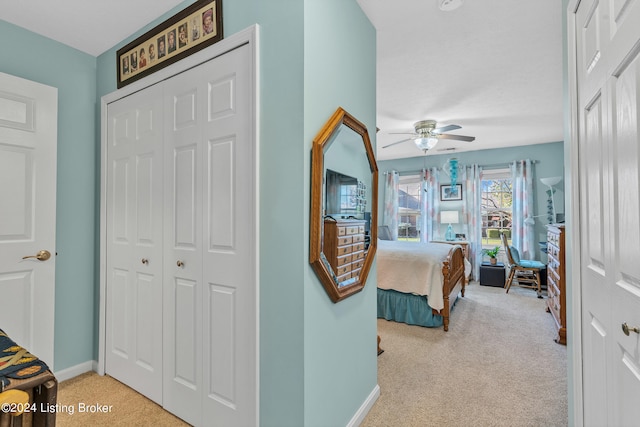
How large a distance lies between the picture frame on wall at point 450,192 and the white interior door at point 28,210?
601 centimetres

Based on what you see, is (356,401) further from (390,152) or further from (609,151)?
(390,152)

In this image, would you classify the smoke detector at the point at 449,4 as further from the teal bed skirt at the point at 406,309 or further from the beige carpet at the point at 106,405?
the beige carpet at the point at 106,405

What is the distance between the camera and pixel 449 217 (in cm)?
623

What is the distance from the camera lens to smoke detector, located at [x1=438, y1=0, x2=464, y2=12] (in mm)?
1840

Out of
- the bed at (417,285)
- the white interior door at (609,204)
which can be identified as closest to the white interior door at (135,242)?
the white interior door at (609,204)

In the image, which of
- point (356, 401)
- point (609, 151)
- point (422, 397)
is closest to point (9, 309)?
point (356, 401)

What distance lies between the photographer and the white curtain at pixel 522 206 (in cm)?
557

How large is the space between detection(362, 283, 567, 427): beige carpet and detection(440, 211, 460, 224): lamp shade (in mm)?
2580

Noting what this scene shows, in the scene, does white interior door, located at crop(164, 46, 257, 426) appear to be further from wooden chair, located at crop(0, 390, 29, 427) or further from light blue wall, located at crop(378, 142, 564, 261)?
light blue wall, located at crop(378, 142, 564, 261)

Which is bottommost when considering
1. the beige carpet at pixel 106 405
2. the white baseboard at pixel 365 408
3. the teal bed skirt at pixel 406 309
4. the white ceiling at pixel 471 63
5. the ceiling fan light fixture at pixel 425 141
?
the beige carpet at pixel 106 405

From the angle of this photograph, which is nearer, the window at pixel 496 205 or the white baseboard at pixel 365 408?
Answer: the white baseboard at pixel 365 408

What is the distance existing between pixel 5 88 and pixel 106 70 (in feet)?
2.17

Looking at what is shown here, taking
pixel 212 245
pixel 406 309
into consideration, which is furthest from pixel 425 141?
pixel 212 245

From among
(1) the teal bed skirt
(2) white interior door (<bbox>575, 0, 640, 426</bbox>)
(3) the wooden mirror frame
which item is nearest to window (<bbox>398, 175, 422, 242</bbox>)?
(1) the teal bed skirt
